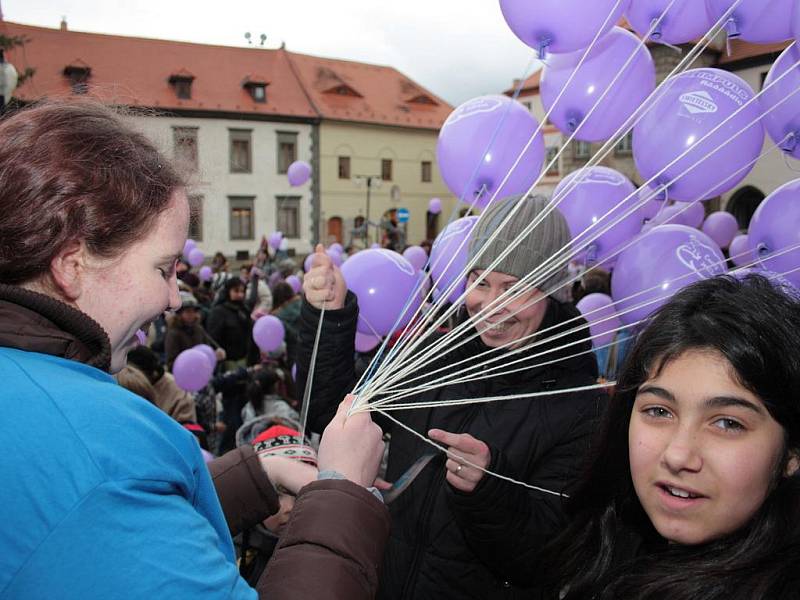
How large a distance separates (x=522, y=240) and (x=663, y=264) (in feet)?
3.06

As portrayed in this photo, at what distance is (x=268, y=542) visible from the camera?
6.73ft

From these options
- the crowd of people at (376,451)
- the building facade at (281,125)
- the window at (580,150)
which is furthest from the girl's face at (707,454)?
the building facade at (281,125)

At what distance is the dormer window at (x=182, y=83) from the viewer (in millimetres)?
27502

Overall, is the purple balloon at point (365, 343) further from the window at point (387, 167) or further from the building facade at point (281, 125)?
the window at point (387, 167)

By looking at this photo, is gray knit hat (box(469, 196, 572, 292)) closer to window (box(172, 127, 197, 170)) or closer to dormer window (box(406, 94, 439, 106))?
window (box(172, 127, 197, 170))

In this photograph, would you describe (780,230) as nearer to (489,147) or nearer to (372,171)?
(489,147)

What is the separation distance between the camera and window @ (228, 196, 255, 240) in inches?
1117

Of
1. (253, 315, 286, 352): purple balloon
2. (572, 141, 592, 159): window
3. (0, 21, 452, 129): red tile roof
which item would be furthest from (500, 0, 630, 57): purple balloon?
(0, 21, 452, 129): red tile roof

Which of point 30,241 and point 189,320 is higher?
point 189,320

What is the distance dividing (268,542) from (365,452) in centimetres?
90

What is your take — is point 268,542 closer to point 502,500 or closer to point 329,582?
point 502,500

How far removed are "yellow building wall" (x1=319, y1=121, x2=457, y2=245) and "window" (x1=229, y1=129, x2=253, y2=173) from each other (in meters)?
3.27

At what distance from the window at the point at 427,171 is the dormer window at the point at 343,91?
A: 4568 mm

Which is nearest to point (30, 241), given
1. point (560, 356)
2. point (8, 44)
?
point (560, 356)
